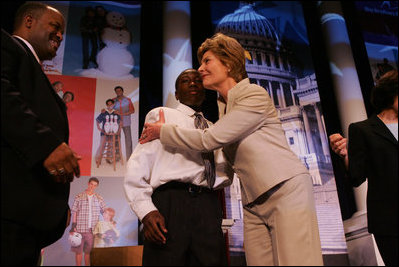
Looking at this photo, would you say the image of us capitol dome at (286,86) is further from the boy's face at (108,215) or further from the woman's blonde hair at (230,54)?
the woman's blonde hair at (230,54)

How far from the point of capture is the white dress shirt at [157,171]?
171 cm

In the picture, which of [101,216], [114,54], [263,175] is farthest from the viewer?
[114,54]

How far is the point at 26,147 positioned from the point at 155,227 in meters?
0.66

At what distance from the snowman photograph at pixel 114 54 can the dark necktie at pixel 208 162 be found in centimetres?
254

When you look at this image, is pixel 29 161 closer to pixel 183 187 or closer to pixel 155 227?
pixel 155 227

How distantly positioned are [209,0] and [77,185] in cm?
322

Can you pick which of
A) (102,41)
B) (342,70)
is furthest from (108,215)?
(342,70)

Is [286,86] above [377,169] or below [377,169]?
above

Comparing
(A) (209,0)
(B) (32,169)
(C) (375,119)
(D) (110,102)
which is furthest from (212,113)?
(B) (32,169)

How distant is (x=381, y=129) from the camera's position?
5.76 feet

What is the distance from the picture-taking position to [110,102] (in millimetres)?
4172

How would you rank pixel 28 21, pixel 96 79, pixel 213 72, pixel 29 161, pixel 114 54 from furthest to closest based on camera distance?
pixel 114 54 → pixel 96 79 → pixel 213 72 → pixel 28 21 → pixel 29 161

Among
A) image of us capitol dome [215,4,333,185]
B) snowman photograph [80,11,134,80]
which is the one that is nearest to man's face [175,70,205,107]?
snowman photograph [80,11,134,80]

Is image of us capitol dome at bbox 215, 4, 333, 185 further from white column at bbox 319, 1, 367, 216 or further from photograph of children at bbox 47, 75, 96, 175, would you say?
photograph of children at bbox 47, 75, 96, 175
